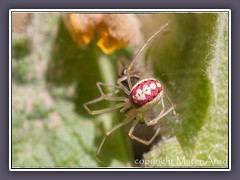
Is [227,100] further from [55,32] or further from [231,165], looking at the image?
[55,32]

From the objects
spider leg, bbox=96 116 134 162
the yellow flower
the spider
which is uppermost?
the yellow flower

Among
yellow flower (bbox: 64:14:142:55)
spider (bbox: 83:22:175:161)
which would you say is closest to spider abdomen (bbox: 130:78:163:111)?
spider (bbox: 83:22:175:161)

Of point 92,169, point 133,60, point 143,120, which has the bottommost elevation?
point 92,169

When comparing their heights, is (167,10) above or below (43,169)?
above

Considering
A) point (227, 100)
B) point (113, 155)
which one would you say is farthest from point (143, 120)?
point (227, 100)

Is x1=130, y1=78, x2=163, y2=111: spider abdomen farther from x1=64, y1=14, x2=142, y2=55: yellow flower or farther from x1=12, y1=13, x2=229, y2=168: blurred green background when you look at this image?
x1=64, y1=14, x2=142, y2=55: yellow flower

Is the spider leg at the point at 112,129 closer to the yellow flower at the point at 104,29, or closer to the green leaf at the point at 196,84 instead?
the green leaf at the point at 196,84

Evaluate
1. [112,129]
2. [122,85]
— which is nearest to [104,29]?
[122,85]
